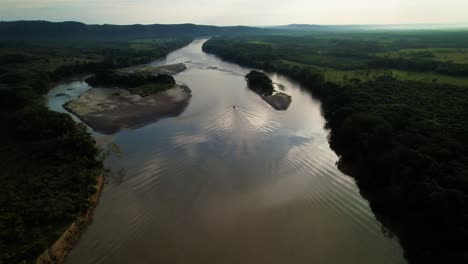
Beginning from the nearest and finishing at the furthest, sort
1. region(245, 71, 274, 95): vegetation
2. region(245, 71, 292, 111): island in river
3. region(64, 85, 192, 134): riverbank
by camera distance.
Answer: region(64, 85, 192, 134): riverbank → region(245, 71, 292, 111): island in river → region(245, 71, 274, 95): vegetation

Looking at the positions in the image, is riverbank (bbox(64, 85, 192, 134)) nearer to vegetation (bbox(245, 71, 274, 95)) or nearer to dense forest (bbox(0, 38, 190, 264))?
dense forest (bbox(0, 38, 190, 264))

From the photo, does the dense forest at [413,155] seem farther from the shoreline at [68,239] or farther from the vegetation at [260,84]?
the shoreline at [68,239]

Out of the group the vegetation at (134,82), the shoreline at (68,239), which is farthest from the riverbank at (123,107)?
the shoreline at (68,239)

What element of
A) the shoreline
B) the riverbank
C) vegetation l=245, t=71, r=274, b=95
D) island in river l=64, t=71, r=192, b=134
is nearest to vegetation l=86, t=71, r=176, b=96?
island in river l=64, t=71, r=192, b=134

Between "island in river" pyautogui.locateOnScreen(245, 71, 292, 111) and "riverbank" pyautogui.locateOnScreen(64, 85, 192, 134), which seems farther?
"island in river" pyautogui.locateOnScreen(245, 71, 292, 111)

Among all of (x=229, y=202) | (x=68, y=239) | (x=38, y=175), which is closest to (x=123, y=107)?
(x=38, y=175)

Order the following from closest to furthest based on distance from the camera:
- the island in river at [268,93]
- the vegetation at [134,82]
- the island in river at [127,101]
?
the island in river at [127,101] < the island in river at [268,93] < the vegetation at [134,82]
